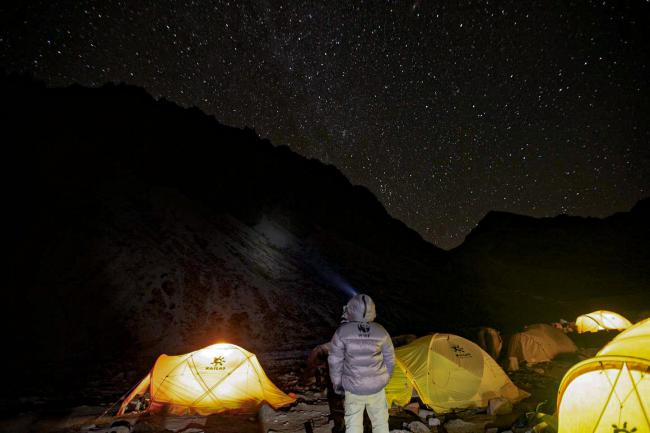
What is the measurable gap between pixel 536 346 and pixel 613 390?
23.8 ft

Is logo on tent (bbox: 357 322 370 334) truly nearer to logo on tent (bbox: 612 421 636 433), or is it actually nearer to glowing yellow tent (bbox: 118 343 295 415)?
logo on tent (bbox: 612 421 636 433)

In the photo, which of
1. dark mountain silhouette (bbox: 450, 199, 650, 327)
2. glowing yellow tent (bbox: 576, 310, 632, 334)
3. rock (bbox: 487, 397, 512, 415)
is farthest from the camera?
dark mountain silhouette (bbox: 450, 199, 650, 327)

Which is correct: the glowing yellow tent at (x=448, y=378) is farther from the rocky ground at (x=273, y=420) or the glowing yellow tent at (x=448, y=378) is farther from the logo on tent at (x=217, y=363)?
the logo on tent at (x=217, y=363)

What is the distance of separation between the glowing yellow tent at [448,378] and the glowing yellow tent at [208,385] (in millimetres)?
2659

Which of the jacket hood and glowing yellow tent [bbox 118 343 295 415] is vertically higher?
the jacket hood

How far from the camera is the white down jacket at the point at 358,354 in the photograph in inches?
156

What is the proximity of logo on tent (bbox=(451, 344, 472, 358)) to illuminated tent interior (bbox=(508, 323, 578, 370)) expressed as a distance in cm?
347

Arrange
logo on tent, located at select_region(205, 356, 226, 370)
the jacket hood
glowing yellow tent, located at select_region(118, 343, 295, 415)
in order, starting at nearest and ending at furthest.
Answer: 1. the jacket hood
2. glowing yellow tent, located at select_region(118, 343, 295, 415)
3. logo on tent, located at select_region(205, 356, 226, 370)

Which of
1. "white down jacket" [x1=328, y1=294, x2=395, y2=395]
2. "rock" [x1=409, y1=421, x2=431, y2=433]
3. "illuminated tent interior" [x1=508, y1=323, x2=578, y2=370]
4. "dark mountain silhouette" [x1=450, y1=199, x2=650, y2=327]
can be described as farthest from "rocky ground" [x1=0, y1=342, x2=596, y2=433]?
"dark mountain silhouette" [x1=450, y1=199, x2=650, y2=327]

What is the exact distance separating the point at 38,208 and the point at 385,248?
211 feet

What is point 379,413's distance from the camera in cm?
412

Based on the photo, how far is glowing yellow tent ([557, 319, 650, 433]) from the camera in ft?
12.8

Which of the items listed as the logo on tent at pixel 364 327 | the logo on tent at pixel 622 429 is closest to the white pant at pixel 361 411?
the logo on tent at pixel 364 327

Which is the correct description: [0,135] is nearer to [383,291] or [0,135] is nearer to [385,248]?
[383,291]
